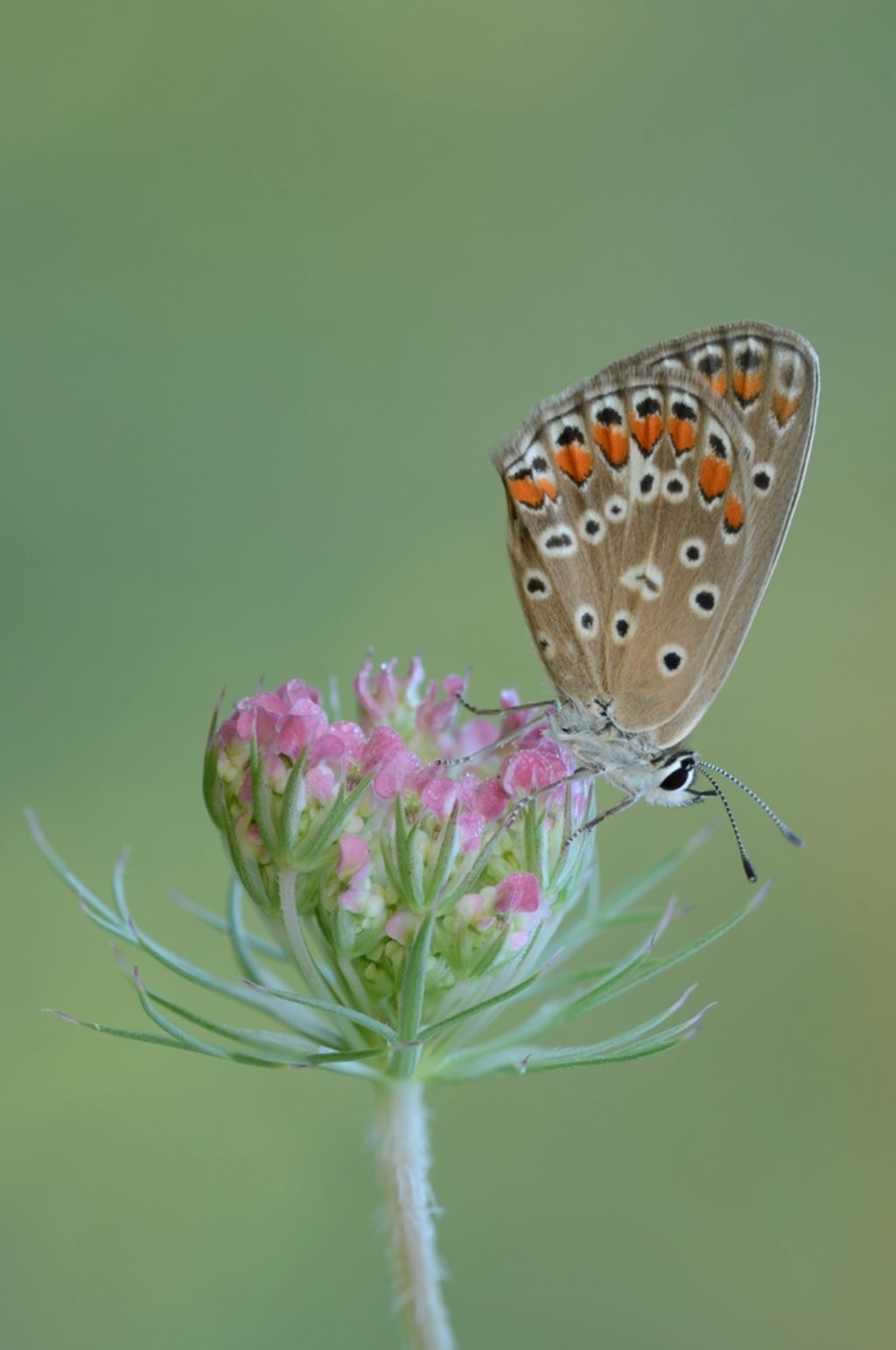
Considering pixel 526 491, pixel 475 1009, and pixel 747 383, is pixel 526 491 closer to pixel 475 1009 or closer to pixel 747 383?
pixel 747 383

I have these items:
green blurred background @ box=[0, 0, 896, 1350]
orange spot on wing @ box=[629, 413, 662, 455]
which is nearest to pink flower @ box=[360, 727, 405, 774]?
orange spot on wing @ box=[629, 413, 662, 455]

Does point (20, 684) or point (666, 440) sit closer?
point (666, 440)

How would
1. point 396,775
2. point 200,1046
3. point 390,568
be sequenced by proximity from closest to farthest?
point 200,1046 → point 396,775 → point 390,568

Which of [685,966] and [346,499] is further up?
[346,499]

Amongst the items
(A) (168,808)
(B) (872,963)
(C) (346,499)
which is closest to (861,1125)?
(B) (872,963)

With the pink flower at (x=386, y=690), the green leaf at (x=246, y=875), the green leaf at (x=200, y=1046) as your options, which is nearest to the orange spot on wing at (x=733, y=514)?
the pink flower at (x=386, y=690)

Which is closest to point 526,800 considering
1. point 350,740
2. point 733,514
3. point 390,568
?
point 350,740

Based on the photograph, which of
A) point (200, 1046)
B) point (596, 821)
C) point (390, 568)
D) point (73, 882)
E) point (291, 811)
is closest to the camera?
point (200, 1046)

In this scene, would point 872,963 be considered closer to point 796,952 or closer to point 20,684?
point 796,952
